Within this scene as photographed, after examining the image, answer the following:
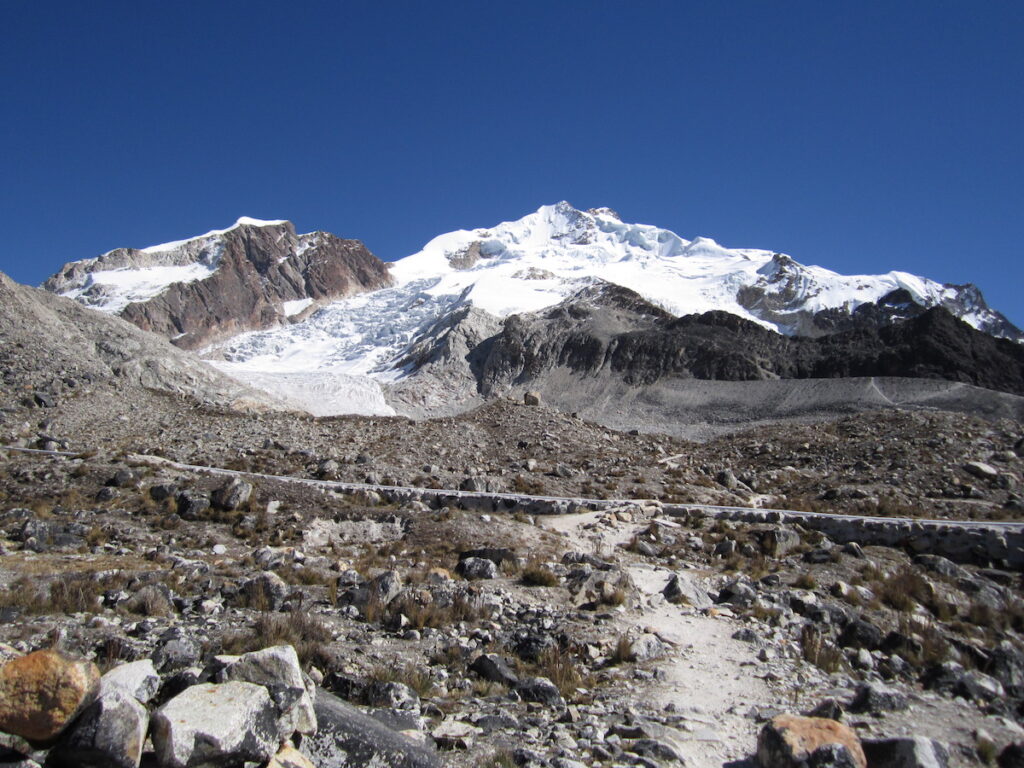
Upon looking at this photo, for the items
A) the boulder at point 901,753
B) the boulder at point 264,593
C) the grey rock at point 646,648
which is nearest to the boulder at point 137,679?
the boulder at point 264,593

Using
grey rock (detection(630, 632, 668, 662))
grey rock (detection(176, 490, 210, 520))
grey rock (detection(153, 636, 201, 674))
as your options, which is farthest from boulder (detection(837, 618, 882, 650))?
grey rock (detection(176, 490, 210, 520))

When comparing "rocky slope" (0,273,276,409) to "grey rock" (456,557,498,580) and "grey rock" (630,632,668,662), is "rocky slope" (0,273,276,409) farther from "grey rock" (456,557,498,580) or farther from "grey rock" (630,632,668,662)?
"grey rock" (630,632,668,662)

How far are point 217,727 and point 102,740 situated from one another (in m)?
0.71

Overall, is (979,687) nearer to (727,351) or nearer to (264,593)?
(264,593)

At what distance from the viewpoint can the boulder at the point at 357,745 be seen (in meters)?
4.92

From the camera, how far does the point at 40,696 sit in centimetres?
432

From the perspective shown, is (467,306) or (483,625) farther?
(467,306)

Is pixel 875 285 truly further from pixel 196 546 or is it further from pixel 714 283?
pixel 196 546

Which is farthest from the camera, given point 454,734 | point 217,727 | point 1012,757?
point 1012,757

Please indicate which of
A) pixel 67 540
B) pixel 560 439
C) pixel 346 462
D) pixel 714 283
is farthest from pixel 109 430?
pixel 714 283

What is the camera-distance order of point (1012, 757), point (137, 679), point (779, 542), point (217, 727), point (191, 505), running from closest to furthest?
point (217, 727) < point (137, 679) < point (1012, 757) < point (779, 542) < point (191, 505)

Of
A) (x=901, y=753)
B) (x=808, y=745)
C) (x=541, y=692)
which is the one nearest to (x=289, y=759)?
(x=541, y=692)

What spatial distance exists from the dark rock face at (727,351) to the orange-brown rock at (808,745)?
83.8 m

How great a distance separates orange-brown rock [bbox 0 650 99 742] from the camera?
169 inches
